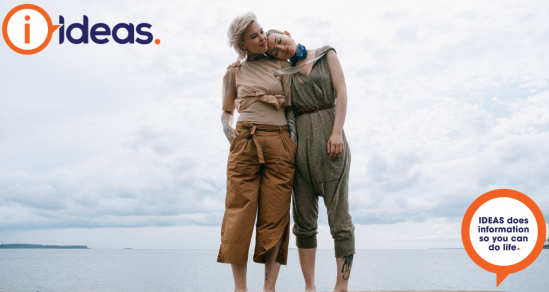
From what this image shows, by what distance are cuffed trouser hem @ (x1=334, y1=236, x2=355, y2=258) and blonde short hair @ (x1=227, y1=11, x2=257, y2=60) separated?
1612 mm

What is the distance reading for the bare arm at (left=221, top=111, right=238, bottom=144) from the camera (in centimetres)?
319

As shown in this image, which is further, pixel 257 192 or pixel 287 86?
pixel 287 86

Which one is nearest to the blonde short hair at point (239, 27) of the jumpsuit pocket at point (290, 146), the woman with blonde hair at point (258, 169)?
the woman with blonde hair at point (258, 169)

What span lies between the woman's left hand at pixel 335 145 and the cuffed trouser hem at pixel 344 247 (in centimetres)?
64

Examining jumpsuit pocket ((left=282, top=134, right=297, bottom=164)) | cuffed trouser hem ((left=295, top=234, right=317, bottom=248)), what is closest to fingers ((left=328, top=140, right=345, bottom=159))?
jumpsuit pocket ((left=282, top=134, right=297, bottom=164))

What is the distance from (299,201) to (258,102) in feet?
2.53

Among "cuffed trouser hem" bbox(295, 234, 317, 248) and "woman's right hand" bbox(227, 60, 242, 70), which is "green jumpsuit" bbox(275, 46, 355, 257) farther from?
"woman's right hand" bbox(227, 60, 242, 70)

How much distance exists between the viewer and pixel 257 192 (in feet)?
10.1

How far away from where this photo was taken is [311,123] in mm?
3164

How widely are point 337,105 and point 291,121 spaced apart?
349 millimetres

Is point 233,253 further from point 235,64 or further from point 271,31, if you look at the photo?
point 271,31

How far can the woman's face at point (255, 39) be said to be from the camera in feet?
10.0

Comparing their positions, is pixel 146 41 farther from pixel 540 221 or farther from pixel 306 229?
pixel 540 221

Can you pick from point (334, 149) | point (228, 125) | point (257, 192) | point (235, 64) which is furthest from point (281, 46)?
point (257, 192)
